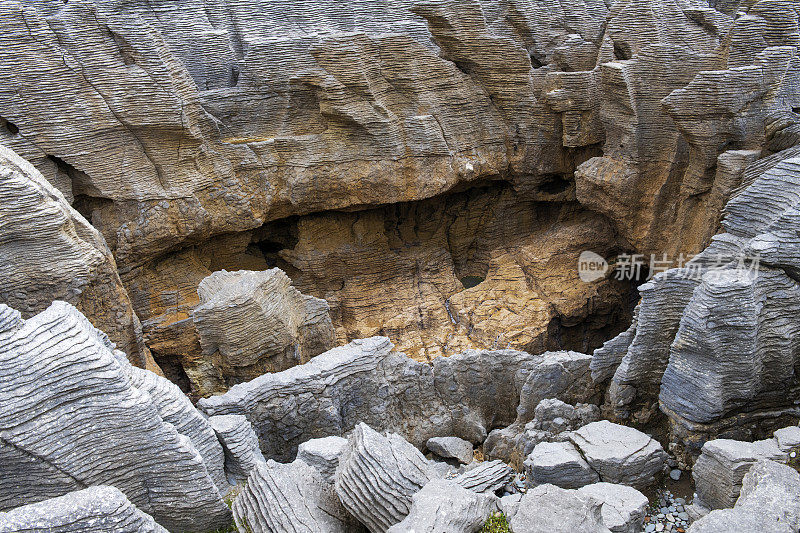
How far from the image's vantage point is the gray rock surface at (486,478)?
19.8 ft

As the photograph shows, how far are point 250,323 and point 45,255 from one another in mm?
2439

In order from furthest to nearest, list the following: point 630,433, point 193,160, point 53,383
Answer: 1. point 193,160
2. point 630,433
3. point 53,383

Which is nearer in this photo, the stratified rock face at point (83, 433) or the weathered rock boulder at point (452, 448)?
the stratified rock face at point (83, 433)

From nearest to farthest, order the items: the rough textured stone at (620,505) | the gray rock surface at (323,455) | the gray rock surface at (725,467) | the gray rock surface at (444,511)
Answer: the gray rock surface at (444,511) → the rough textured stone at (620,505) → the gray rock surface at (725,467) → the gray rock surface at (323,455)

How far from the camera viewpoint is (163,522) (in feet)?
17.6

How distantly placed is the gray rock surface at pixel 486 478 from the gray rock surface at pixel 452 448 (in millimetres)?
1262

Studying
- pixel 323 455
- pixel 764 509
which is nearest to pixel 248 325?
pixel 323 455

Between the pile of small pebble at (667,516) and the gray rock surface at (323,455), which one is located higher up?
the gray rock surface at (323,455)

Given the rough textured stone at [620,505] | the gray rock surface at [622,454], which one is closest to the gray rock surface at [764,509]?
the rough textured stone at [620,505]

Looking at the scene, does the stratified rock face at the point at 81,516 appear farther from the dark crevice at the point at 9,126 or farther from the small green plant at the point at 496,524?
the dark crevice at the point at 9,126

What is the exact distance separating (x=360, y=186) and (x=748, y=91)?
5.85 meters

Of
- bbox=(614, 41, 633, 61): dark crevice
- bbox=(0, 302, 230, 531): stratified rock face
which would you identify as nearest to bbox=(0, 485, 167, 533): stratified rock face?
bbox=(0, 302, 230, 531): stratified rock face

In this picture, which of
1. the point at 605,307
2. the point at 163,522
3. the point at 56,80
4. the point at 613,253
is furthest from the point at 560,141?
the point at 163,522

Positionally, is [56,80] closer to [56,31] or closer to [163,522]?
[56,31]
